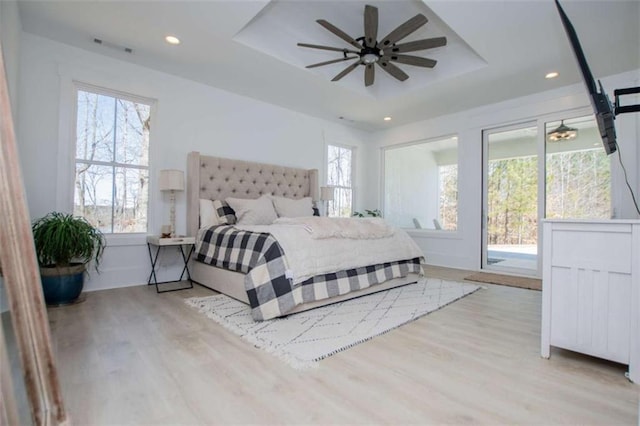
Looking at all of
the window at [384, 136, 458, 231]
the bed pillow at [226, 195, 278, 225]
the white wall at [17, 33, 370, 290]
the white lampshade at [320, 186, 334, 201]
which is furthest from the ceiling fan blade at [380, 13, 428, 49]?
the window at [384, 136, 458, 231]

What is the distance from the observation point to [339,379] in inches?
61.6

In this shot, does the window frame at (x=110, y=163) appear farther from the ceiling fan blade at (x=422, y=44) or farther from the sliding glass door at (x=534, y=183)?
the sliding glass door at (x=534, y=183)

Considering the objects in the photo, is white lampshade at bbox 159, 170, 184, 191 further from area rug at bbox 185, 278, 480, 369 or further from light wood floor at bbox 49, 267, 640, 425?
light wood floor at bbox 49, 267, 640, 425

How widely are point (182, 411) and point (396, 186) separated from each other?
5445 millimetres

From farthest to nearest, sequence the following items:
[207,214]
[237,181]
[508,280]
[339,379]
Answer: [237,181], [508,280], [207,214], [339,379]

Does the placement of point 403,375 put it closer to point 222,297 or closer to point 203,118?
point 222,297

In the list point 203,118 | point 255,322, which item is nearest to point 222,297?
point 255,322

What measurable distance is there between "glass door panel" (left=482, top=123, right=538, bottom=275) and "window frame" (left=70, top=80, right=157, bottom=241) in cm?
469

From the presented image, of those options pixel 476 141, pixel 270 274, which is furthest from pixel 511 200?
pixel 270 274

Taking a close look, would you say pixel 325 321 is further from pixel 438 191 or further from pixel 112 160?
pixel 438 191

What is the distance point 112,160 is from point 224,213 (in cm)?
133

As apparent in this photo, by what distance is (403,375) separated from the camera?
5.29 ft

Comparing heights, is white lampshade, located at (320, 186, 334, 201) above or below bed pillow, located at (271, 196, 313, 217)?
above

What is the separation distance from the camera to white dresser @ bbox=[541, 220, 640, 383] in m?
1.58
